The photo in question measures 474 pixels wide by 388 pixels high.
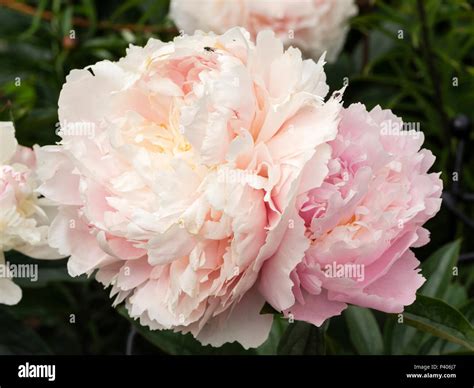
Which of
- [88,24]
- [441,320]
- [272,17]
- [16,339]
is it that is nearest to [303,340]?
[441,320]

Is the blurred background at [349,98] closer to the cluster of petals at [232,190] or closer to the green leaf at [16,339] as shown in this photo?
the green leaf at [16,339]

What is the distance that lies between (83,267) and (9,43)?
0.56 meters

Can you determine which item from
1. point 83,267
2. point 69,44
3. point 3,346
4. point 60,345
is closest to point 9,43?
point 69,44

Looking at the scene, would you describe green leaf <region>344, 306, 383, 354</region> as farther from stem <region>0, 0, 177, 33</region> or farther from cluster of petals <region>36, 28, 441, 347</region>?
stem <region>0, 0, 177, 33</region>

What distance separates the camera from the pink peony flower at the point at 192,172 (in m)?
0.31

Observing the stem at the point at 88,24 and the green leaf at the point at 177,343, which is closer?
the green leaf at the point at 177,343

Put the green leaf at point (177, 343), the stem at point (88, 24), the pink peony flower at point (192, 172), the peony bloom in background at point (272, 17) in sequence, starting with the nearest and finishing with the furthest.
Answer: the pink peony flower at point (192, 172) < the green leaf at point (177, 343) < the peony bloom in background at point (272, 17) < the stem at point (88, 24)

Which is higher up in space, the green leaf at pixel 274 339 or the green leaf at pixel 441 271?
the green leaf at pixel 441 271

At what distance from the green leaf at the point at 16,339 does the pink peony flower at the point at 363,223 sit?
221 mm

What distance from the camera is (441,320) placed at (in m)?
0.36

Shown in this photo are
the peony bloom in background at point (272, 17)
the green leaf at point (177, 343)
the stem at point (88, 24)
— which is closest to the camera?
the green leaf at point (177, 343)

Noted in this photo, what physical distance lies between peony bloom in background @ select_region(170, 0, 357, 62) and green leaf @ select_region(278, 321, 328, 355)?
0.27 metres

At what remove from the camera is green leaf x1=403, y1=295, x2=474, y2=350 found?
0.35 m

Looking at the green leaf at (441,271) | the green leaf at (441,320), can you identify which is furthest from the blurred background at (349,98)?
the green leaf at (441,320)
